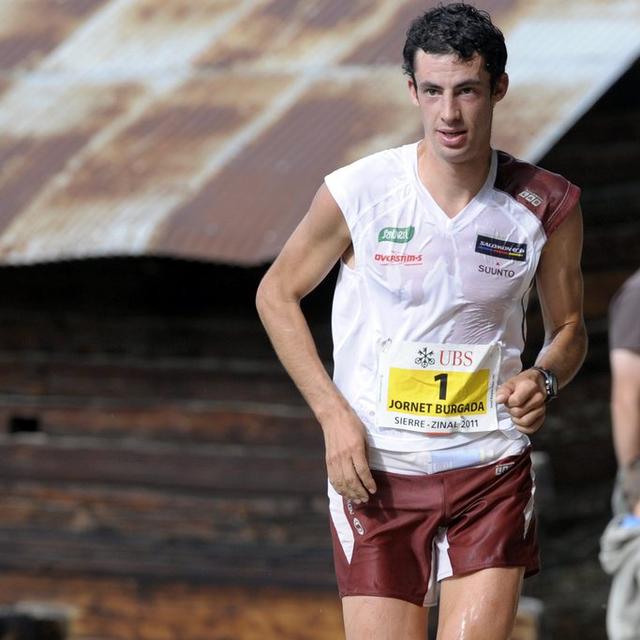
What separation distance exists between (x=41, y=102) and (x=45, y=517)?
2143mm

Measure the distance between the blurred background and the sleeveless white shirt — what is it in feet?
8.13

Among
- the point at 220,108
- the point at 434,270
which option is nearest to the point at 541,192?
the point at 434,270

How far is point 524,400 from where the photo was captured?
4.03m

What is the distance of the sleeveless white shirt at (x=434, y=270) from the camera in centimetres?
404

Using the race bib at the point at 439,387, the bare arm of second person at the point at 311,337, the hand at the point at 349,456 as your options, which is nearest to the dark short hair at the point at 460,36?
the bare arm of second person at the point at 311,337

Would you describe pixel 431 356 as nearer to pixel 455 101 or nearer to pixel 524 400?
pixel 524 400

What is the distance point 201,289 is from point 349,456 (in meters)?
4.11

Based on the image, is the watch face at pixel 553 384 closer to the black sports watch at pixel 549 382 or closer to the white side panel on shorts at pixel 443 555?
the black sports watch at pixel 549 382

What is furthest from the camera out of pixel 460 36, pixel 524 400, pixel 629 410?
pixel 629 410

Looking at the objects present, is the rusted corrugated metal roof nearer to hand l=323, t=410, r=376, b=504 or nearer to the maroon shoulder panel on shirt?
the maroon shoulder panel on shirt

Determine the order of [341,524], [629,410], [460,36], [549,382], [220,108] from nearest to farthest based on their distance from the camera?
[460,36] < [549,382] < [341,524] < [629,410] < [220,108]

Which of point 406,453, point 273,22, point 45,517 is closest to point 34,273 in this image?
point 45,517

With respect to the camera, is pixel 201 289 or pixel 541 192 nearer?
pixel 541 192

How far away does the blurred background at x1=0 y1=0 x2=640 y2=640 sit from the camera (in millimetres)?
6969
